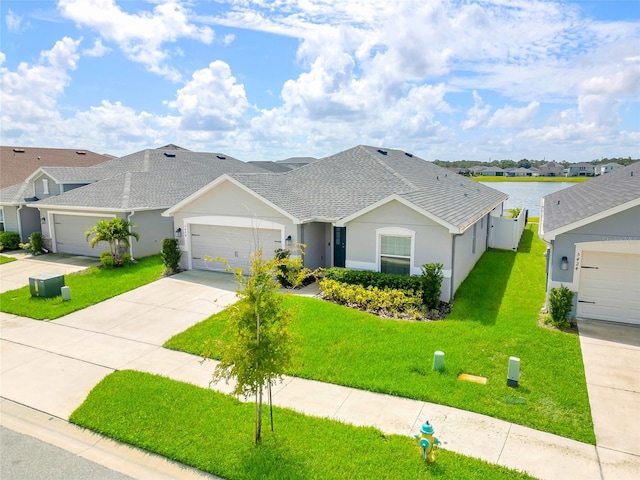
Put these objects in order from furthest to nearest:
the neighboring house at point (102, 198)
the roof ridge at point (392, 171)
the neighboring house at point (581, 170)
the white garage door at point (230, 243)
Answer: the neighboring house at point (581, 170), the neighboring house at point (102, 198), the roof ridge at point (392, 171), the white garage door at point (230, 243)

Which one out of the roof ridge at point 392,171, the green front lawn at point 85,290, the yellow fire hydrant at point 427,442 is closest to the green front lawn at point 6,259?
Result: the green front lawn at point 85,290

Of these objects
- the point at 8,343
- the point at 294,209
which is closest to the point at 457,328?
the point at 294,209

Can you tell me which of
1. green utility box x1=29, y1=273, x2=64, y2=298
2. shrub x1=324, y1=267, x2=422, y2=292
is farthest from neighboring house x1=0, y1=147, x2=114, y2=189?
shrub x1=324, y1=267, x2=422, y2=292

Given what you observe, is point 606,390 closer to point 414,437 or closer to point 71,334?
point 414,437

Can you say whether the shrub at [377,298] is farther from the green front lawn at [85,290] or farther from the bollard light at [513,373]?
the green front lawn at [85,290]

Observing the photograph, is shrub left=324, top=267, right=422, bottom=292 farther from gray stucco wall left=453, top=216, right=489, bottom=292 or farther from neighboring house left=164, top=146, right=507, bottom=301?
gray stucco wall left=453, top=216, right=489, bottom=292

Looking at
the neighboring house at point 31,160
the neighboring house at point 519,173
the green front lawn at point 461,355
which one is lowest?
the green front lawn at point 461,355
